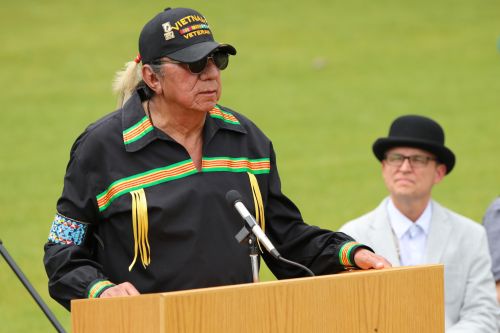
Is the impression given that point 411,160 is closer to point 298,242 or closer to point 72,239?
point 298,242

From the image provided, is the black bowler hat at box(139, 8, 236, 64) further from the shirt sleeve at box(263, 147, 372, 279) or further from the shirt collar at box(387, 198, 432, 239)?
the shirt collar at box(387, 198, 432, 239)

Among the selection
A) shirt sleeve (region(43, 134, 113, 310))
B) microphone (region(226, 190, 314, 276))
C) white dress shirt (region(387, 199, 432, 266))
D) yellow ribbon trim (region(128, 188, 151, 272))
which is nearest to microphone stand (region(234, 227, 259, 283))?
microphone (region(226, 190, 314, 276))

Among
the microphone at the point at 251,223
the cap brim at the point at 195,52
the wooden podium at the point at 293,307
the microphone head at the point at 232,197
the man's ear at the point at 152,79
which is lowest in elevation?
the wooden podium at the point at 293,307

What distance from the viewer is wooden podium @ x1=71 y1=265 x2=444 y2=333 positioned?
3.79 metres

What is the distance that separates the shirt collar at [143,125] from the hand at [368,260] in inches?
29.6

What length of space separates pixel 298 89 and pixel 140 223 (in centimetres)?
1331

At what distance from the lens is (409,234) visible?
6.89 m

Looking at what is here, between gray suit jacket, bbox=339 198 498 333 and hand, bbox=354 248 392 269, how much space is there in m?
2.02

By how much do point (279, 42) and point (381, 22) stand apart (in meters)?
2.38

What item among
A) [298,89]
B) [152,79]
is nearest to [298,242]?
[152,79]

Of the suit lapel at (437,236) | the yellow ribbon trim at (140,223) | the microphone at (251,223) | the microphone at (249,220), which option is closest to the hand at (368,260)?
the microphone at (251,223)

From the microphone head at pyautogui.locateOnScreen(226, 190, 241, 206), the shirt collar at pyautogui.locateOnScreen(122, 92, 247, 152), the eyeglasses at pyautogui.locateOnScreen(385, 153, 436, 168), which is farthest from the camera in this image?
the eyeglasses at pyautogui.locateOnScreen(385, 153, 436, 168)

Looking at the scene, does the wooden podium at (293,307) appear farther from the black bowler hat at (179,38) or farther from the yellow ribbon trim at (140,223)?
the black bowler hat at (179,38)

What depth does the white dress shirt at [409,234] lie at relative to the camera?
6820mm
